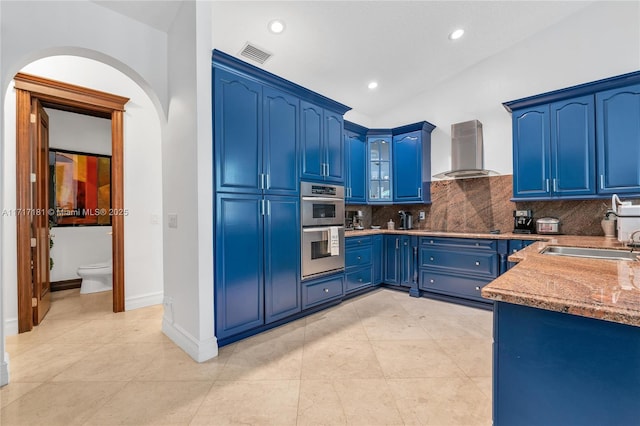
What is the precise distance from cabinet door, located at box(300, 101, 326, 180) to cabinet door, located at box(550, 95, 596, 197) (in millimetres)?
2500

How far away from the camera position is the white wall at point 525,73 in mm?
2943

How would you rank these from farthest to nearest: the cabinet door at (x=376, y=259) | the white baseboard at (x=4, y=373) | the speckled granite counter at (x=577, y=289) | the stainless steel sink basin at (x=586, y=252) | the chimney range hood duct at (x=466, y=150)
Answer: the cabinet door at (x=376, y=259) < the chimney range hood duct at (x=466, y=150) < the stainless steel sink basin at (x=586, y=252) < the white baseboard at (x=4, y=373) < the speckled granite counter at (x=577, y=289)

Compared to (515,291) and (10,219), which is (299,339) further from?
(10,219)

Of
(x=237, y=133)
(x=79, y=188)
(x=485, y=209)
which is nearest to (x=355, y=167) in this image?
(x=485, y=209)

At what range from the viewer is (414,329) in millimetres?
2652

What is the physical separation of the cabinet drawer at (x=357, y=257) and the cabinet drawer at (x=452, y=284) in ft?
2.39

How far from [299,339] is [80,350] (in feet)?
5.73

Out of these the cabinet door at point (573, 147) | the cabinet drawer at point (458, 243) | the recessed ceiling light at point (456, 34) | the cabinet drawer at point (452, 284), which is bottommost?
the cabinet drawer at point (452, 284)

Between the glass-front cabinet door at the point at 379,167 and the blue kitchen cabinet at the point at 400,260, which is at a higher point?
the glass-front cabinet door at the point at 379,167

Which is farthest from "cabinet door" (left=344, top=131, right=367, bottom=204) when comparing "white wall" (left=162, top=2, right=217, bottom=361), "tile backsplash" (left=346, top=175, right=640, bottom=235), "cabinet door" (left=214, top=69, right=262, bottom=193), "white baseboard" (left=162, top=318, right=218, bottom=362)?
"white baseboard" (left=162, top=318, right=218, bottom=362)

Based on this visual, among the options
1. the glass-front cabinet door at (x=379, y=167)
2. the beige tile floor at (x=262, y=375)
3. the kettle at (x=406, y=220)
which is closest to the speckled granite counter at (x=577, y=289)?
the beige tile floor at (x=262, y=375)

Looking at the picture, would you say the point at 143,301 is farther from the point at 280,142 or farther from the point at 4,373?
the point at 280,142

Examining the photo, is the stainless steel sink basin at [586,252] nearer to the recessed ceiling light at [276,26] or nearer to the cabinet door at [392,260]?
the cabinet door at [392,260]

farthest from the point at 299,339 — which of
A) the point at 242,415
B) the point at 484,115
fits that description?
the point at 484,115
